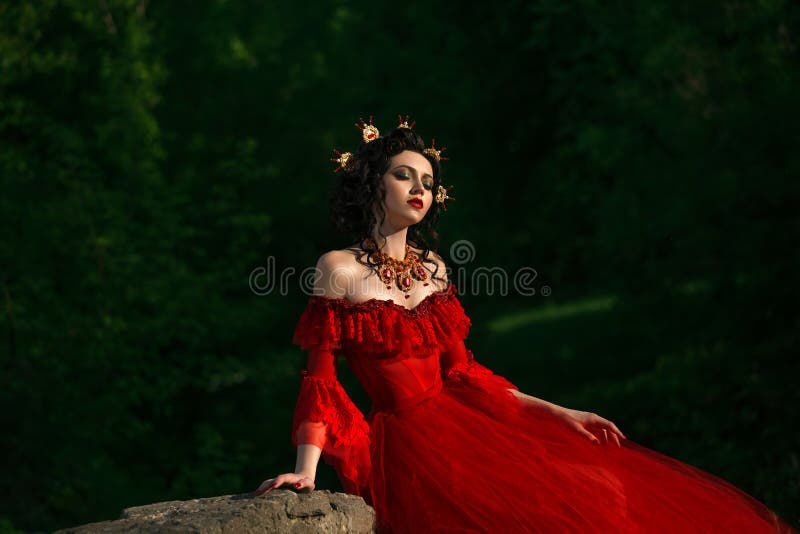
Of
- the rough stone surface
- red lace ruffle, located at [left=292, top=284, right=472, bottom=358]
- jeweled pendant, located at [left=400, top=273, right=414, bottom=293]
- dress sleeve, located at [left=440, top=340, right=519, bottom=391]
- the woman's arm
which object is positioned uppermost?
jeweled pendant, located at [left=400, top=273, right=414, bottom=293]

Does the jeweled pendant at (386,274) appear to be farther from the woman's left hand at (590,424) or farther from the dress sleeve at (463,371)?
the woman's left hand at (590,424)

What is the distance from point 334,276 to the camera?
143 inches

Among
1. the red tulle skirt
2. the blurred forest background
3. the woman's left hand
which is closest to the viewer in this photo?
the red tulle skirt

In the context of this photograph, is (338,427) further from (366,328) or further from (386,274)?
(386,274)

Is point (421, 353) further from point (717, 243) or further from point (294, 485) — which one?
point (717, 243)

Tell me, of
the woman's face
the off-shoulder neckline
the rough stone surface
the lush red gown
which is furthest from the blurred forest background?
the rough stone surface

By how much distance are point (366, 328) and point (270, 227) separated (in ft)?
31.2

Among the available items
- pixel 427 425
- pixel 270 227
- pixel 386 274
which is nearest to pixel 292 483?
pixel 427 425

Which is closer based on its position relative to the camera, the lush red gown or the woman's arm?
the lush red gown

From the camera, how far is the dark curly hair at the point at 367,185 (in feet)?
12.5

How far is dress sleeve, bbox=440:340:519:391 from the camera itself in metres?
3.91

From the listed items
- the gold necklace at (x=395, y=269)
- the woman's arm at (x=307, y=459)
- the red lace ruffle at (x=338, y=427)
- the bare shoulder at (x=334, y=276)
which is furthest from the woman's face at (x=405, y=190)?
the woman's arm at (x=307, y=459)

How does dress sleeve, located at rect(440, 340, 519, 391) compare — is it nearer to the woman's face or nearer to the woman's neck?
the woman's neck

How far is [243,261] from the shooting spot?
10.9 meters
